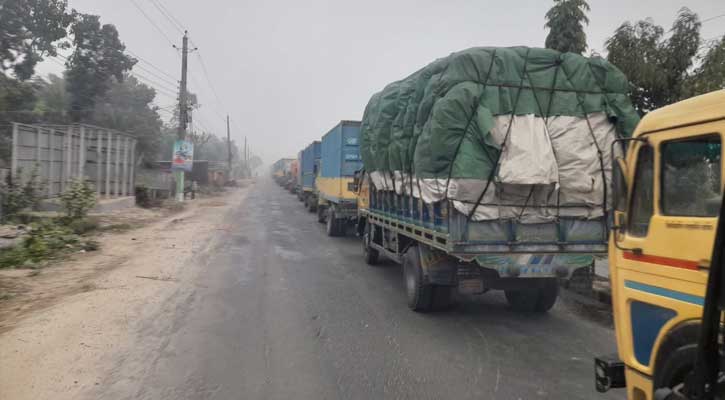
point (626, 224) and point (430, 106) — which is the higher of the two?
point (430, 106)

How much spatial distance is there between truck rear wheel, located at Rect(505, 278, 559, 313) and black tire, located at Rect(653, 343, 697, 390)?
3.50 m

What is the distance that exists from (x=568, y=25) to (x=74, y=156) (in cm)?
1664

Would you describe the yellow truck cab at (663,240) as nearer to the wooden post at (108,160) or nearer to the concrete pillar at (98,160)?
the concrete pillar at (98,160)

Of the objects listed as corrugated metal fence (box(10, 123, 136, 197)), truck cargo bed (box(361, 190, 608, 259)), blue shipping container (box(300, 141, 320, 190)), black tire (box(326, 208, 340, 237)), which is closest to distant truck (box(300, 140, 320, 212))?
blue shipping container (box(300, 141, 320, 190))

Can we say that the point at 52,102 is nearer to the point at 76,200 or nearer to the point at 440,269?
the point at 76,200

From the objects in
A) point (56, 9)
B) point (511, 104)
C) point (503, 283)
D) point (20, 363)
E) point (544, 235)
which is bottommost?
point (20, 363)

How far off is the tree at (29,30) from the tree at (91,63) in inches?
76.8

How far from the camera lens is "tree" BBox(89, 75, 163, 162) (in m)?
35.3

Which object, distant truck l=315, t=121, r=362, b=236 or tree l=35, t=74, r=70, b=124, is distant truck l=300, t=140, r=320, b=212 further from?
tree l=35, t=74, r=70, b=124

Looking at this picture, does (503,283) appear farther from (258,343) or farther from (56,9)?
(56,9)

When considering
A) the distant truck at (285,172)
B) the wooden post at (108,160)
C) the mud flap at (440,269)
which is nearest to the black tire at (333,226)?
the mud flap at (440,269)

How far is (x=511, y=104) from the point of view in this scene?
577 cm

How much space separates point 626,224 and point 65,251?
35.6 ft

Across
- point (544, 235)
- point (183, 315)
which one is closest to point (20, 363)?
point (183, 315)
